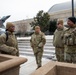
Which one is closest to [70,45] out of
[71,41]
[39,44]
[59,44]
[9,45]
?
[71,41]

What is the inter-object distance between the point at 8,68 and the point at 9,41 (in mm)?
1308

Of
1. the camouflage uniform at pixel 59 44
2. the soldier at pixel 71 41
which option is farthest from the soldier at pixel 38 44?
the soldier at pixel 71 41

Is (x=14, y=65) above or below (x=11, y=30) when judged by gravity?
below

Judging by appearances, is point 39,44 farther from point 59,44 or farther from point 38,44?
point 59,44

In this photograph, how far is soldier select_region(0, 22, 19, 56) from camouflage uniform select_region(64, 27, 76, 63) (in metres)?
1.10

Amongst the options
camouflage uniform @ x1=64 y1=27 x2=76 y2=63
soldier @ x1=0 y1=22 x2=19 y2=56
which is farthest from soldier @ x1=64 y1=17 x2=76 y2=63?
soldier @ x1=0 y1=22 x2=19 y2=56

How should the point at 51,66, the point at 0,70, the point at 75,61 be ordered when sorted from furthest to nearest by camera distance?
the point at 75,61 < the point at 0,70 < the point at 51,66

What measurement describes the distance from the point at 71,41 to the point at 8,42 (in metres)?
1.33

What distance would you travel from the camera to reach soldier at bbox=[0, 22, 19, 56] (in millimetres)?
3787

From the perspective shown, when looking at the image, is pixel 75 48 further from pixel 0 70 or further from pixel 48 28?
pixel 48 28

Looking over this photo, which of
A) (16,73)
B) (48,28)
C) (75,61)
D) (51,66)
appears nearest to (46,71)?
(51,66)

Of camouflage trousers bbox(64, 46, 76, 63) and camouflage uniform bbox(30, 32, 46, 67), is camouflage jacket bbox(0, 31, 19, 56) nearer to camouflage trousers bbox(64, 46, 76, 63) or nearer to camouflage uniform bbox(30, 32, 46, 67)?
camouflage trousers bbox(64, 46, 76, 63)

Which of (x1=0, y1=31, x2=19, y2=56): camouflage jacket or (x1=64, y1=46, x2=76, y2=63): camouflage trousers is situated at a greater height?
(x1=0, y1=31, x2=19, y2=56): camouflage jacket

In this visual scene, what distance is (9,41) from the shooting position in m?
3.88
